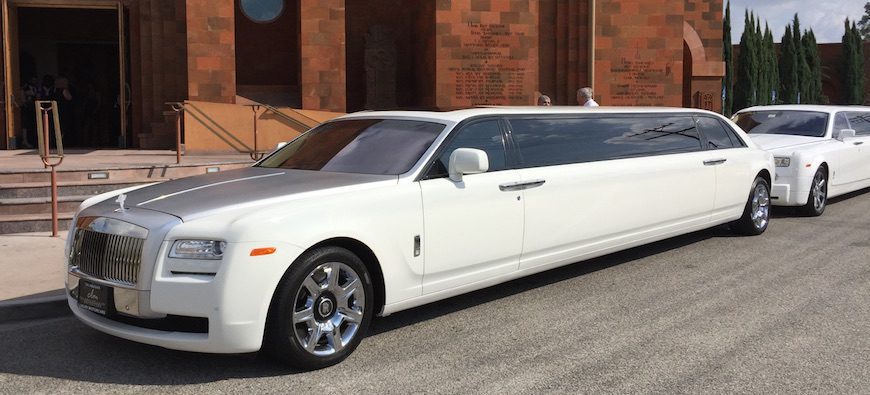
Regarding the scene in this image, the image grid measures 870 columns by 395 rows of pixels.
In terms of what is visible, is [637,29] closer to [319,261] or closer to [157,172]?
[157,172]

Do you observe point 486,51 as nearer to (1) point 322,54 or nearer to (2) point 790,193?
(1) point 322,54

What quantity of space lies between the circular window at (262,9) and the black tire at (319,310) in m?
→ 14.9

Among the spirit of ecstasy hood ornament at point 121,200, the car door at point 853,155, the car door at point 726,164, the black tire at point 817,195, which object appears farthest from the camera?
the car door at point 853,155

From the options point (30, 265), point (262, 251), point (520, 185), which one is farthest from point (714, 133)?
point (30, 265)

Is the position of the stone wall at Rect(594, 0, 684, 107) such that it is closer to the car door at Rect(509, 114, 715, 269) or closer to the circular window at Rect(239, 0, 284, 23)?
the circular window at Rect(239, 0, 284, 23)

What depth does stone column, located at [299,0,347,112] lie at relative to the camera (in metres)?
16.5

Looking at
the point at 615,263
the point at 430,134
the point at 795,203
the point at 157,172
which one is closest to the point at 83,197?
the point at 157,172

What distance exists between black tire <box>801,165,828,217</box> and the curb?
929 cm

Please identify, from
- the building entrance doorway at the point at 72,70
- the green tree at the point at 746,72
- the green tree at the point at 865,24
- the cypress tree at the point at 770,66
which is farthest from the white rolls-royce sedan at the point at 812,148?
the green tree at the point at 865,24

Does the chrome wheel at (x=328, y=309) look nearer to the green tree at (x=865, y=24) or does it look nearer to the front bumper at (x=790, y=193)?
the front bumper at (x=790, y=193)

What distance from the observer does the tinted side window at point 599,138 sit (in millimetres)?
6203

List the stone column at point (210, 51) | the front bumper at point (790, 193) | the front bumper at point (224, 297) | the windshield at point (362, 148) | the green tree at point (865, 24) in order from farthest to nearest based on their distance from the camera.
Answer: the green tree at point (865, 24) → the stone column at point (210, 51) → the front bumper at point (790, 193) → the windshield at point (362, 148) → the front bumper at point (224, 297)

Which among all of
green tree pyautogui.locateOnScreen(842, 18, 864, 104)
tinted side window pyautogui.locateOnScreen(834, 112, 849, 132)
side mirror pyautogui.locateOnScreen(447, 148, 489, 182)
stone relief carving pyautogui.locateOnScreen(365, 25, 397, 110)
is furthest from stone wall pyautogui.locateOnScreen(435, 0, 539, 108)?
green tree pyautogui.locateOnScreen(842, 18, 864, 104)

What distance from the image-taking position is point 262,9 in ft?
60.3
